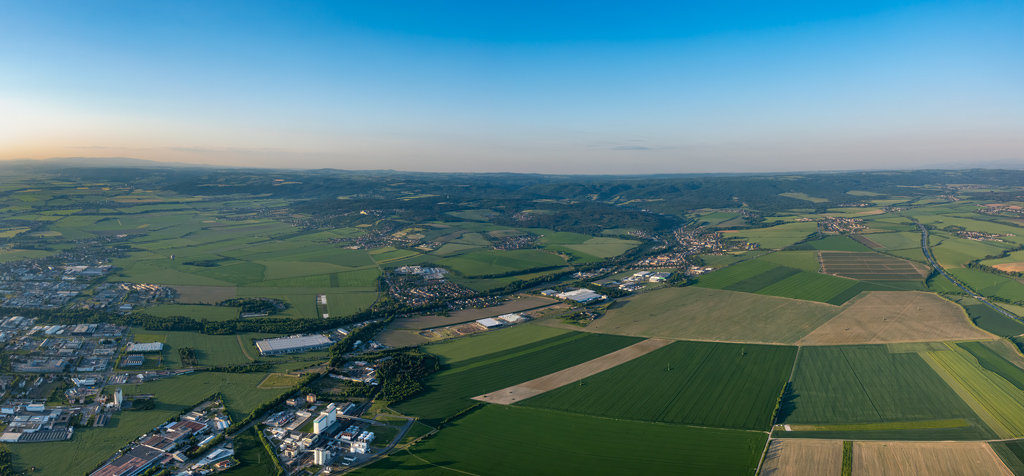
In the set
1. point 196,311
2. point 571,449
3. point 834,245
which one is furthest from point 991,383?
point 196,311

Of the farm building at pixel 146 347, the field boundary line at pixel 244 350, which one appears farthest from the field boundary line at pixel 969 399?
the farm building at pixel 146 347

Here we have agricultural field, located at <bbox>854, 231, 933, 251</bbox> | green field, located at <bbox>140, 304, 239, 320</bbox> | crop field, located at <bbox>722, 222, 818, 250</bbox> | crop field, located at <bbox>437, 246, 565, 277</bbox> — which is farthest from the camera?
crop field, located at <bbox>722, 222, 818, 250</bbox>

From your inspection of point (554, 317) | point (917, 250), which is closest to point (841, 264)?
point (917, 250)

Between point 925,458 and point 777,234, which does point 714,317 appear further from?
point 777,234

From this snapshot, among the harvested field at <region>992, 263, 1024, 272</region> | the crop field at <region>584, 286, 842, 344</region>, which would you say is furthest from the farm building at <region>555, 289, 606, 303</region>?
the harvested field at <region>992, 263, 1024, 272</region>

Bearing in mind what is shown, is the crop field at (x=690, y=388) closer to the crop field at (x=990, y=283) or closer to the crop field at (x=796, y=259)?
the crop field at (x=990, y=283)

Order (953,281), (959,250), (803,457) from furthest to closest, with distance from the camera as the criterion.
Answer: (959,250) < (953,281) < (803,457)

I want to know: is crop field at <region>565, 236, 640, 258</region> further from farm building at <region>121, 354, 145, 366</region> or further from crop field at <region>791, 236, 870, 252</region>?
farm building at <region>121, 354, 145, 366</region>
